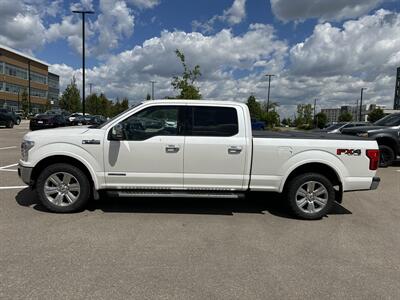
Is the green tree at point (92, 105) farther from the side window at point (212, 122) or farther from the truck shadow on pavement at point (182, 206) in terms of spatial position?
the side window at point (212, 122)

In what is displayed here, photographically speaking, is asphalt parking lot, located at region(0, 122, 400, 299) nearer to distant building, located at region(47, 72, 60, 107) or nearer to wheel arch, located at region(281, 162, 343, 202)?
wheel arch, located at region(281, 162, 343, 202)

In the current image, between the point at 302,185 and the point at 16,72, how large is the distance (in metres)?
88.4

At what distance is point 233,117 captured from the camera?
5434 mm

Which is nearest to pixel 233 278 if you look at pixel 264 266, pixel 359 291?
pixel 264 266

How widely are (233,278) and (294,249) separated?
Answer: 3.86ft

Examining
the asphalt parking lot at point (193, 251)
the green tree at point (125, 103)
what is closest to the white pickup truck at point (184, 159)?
the asphalt parking lot at point (193, 251)

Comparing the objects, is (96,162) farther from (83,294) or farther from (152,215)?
(83,294)

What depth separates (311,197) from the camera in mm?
5516

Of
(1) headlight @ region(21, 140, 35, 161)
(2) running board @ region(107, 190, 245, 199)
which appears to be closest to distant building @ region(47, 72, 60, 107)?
(1) headlight @ region(21, 140, 35, 161)

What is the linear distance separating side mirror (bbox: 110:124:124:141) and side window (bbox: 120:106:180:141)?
0.19ft

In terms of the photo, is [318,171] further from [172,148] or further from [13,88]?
[13,88]

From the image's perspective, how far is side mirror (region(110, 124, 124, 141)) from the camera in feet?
17.1

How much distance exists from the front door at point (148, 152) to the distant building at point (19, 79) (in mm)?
68450

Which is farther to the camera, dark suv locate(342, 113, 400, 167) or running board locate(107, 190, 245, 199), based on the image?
dark suv locate(342, 113, 400, 167)
